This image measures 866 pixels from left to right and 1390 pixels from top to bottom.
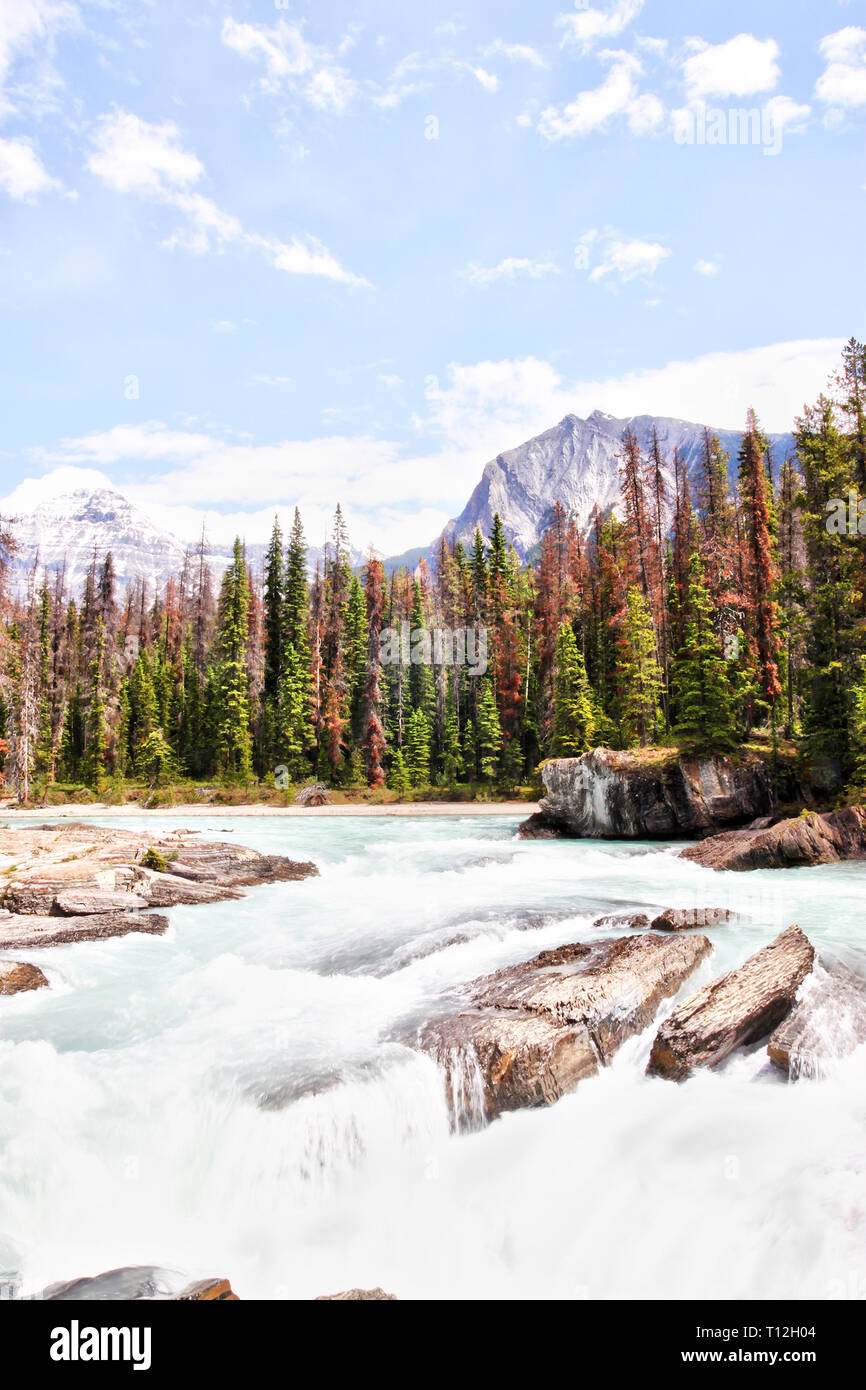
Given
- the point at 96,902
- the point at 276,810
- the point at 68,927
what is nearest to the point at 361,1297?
the point at 68,927

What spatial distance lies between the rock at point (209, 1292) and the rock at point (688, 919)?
9546mm

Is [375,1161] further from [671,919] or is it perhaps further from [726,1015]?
[671,919]

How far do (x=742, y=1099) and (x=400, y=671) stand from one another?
49694 mm

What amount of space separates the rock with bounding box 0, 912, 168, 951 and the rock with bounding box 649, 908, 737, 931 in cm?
994

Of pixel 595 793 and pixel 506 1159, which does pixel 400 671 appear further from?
pixel 506 1159

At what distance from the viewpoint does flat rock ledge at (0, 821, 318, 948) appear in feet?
47.7

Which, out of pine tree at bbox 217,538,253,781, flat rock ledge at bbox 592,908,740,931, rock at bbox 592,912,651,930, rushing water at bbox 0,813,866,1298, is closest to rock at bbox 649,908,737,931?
flat rock ledge at bbox 592,908,740,931

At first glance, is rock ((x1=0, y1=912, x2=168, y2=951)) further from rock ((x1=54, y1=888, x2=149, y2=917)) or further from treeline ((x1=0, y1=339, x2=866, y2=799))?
treeline ((x1=0, y1=339, x2=866, y2=799))

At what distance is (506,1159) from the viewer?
7.37 metres

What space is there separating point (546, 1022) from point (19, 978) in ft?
27.6

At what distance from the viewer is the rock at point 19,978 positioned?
1144 centimetres

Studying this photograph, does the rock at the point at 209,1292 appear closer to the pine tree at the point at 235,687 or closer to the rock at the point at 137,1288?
the rock at the point at 137,1288

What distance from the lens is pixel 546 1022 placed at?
8891 mm

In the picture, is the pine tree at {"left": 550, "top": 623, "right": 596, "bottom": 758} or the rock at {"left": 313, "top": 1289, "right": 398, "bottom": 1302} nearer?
the rock at {"left": 313, "top": 1289, "right": 398, "bottom": 1302}
